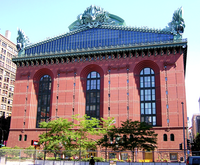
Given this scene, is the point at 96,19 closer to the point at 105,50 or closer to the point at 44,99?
the point at 105,50

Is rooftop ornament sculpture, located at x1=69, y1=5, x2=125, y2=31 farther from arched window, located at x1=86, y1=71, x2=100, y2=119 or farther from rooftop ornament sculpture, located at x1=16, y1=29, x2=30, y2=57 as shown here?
rooftop ornament sculpture, located at x1=16, y1=29, x2=30, y2=57

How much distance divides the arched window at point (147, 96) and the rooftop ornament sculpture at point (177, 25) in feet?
38.7

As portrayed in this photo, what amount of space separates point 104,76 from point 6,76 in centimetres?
5682

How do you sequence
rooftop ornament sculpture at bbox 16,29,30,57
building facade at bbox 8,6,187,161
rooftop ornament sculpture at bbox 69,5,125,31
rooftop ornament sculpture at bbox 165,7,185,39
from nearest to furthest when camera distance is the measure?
1. building facade at bbox 8,6,187,161
2. rooftop ornament sculpture at bbox 165,7,185,39
3. rooftop ornament sculpture at bbox 69,5,125,31
4. rooftop ornament sculpture at bbox 16,29,30,57

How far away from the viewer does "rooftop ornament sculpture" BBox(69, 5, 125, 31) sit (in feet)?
242

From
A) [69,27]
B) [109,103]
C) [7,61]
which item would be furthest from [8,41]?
[109,103]

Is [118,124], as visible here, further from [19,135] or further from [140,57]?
[19,135]

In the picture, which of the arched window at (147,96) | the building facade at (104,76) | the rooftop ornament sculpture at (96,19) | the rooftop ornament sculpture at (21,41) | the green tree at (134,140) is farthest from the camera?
the rooftop ornament sculpture at (21,41)

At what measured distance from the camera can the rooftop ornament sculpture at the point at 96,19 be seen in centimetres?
7381

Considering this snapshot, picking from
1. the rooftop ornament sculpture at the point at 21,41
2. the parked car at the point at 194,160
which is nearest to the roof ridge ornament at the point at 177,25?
the parked car at the point at 194,160

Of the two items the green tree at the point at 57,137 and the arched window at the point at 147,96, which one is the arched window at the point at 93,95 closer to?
the arched window at the point at 147,96

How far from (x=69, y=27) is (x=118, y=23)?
1639 centimetres

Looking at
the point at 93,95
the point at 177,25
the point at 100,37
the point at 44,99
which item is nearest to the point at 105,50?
the point at 100,37

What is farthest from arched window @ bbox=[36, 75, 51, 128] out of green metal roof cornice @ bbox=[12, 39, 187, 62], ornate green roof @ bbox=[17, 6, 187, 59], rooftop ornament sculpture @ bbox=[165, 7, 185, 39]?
rooftop ornament sculpture @ bbox=[165, 7, 185, 39]
